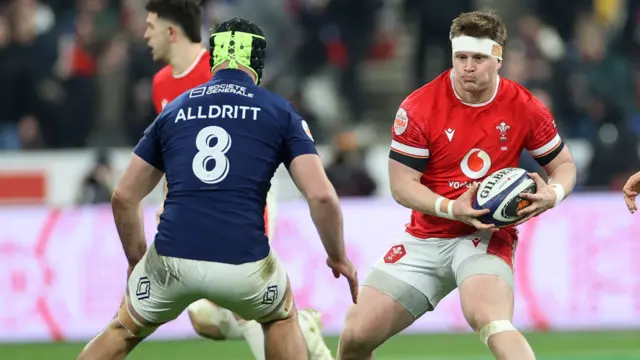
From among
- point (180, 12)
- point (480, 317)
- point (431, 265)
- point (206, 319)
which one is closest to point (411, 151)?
point (431, 265)

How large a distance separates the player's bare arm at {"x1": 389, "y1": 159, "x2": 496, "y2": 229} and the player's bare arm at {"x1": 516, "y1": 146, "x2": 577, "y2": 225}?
242 millimetres

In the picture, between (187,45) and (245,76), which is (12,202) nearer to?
(187,45)

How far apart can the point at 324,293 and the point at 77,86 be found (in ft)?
17.0

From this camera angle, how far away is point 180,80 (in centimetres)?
888

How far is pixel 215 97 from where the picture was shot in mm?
6730

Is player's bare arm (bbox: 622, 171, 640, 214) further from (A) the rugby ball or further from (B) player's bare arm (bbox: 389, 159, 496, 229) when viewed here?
(B) player's bare arm (bbox: 389, 159, 496, 229)

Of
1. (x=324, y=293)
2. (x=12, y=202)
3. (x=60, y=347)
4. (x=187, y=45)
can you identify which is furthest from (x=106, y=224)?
(x=187, y=45)

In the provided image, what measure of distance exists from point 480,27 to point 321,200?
1530mm

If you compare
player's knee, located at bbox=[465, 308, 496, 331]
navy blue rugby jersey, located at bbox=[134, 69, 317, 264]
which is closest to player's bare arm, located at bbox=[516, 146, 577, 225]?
player's knee, located at bbox=[465, 308, 496, 331]

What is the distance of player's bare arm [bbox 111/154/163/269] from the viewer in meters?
6.77

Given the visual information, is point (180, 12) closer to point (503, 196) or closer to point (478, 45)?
point (478, 45)

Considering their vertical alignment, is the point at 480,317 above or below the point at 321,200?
below

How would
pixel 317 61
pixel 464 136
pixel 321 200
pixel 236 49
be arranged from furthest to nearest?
1. pixel 317 61
2. pixel 464 136
3. pixel 236 49
4. pixel 321 200

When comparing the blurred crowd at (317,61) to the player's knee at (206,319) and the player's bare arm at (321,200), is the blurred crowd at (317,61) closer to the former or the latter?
the player's knee at (206,319)
